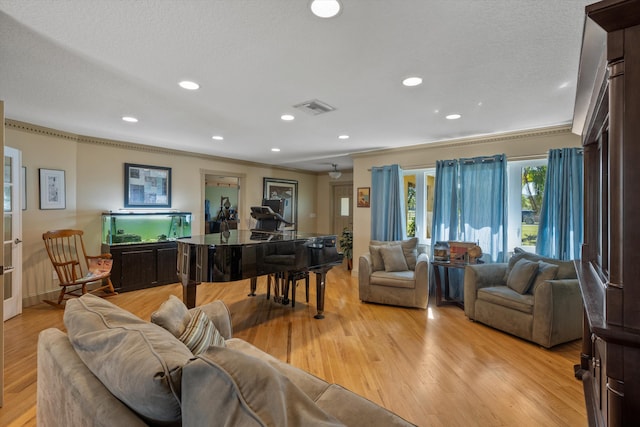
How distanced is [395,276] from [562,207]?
2.09 m

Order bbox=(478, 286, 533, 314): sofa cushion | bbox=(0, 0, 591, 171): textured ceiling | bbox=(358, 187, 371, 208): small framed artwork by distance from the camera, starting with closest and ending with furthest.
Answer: bbox=(0, 0, 591, 171): textured ceiling
bbox=(478, 286, 533, 314): sofa cushion
bbox=(358, 187, 371, 208): small framed artwork

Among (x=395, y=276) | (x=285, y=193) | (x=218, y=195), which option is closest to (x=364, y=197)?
(x=395, y=276)

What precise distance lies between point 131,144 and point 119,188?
0.74 m

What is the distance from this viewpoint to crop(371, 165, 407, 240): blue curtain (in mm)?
4750

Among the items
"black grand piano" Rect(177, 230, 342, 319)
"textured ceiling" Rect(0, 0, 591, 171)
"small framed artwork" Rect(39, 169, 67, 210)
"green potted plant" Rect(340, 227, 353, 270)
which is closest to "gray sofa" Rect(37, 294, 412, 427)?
"black grand piano" Rect(177, 230, 342, 319)

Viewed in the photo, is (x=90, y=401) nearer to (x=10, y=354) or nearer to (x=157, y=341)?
(x=157, y=341)

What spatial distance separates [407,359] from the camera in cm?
255

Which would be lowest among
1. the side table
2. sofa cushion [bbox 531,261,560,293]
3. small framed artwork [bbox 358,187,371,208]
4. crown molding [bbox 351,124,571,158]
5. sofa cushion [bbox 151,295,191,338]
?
the side table

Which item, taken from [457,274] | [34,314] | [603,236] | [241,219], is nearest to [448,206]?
[457,274]

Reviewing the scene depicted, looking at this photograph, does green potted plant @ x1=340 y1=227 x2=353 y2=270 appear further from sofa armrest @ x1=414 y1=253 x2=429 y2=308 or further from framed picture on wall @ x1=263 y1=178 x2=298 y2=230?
sofa armrest @ x1=414 y1=253 x2=429 y2=308

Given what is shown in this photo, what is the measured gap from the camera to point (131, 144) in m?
4.73

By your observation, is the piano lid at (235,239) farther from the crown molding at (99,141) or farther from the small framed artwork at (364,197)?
the crown molding at (99,141)

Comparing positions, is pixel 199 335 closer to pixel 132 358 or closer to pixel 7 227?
pixel 132 358

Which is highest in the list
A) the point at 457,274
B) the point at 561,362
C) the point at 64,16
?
the point at 64,16
